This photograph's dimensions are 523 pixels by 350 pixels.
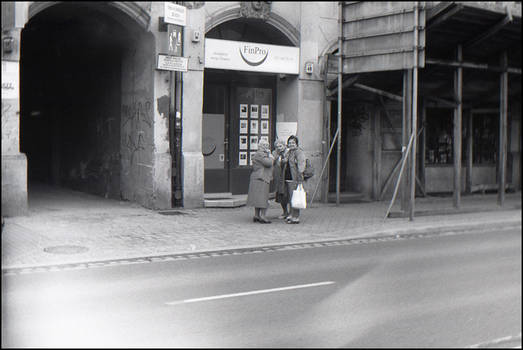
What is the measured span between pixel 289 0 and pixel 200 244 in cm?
694

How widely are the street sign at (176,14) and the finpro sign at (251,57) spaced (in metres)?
0.83

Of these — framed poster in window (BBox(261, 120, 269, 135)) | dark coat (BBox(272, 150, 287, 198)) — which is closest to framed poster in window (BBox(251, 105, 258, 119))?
framed poster in window (BBox(261, 120, 269, 135))

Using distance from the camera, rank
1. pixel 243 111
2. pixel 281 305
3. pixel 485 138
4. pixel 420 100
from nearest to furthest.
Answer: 1. pixel 281 305
2. pixel 243 111
3. pixel 420 100
4. pixel 485 138

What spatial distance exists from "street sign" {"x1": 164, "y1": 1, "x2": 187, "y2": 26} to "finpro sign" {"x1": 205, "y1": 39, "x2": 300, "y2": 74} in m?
0.83

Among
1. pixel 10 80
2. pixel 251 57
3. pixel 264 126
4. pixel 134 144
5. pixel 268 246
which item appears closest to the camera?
pixel 268 246

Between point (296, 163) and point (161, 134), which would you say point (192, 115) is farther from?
point (296, 163)

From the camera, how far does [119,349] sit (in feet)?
14.3

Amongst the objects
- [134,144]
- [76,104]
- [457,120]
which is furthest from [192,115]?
[457,120]

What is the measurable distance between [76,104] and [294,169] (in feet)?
23.8

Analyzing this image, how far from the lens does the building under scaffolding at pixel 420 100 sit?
1292 centimetres

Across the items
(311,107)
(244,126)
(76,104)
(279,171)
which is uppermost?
(76,104)

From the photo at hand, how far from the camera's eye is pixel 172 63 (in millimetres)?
13648

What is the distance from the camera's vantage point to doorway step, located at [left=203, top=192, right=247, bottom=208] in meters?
14.2

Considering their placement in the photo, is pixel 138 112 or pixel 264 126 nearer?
pixel 138 112
